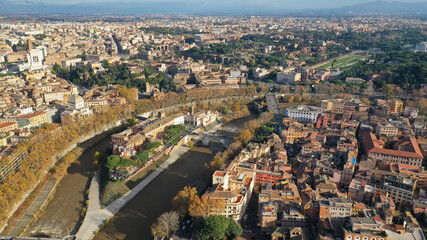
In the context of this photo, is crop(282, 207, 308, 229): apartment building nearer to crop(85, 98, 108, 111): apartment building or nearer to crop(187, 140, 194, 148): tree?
crop(187, 140, 194, 148): tree

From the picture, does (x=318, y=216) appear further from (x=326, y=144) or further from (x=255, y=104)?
(x=255, y=104)

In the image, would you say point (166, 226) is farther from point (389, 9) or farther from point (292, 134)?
point (389, 9)

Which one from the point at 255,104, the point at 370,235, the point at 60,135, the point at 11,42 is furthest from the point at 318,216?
the point at 11,42

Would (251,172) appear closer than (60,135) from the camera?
Yes

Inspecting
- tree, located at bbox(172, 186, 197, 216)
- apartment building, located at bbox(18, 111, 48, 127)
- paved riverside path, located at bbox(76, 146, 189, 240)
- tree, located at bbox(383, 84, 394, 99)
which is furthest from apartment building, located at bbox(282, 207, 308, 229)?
tree, located at bbox(383, 84, 394, 99)

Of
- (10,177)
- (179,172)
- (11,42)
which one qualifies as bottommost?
(179,172)
